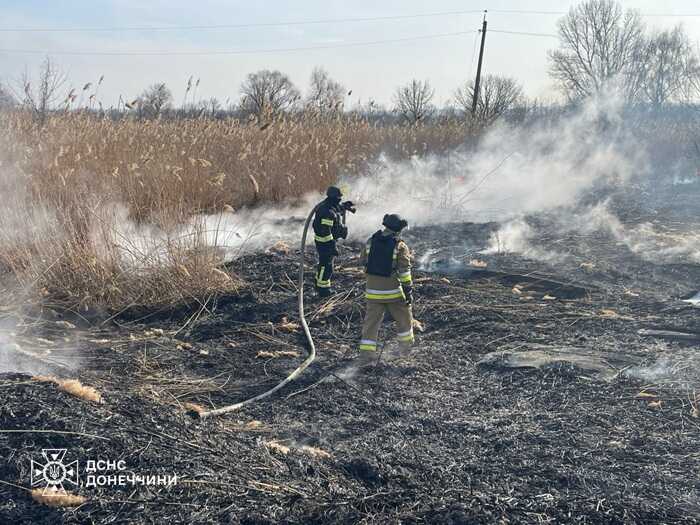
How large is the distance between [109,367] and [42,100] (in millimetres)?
7172

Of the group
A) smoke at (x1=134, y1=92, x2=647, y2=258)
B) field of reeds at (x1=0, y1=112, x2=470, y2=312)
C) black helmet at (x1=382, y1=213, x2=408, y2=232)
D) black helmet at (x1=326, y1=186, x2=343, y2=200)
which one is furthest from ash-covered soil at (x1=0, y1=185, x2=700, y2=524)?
smoke at (x1=134, y1=92, x2=647, y2=258)

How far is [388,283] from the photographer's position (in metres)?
6.59

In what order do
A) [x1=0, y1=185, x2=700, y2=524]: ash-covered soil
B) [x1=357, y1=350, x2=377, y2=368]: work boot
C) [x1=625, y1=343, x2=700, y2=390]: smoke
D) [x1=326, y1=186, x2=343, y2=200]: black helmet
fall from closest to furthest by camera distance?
[x1=0, y1=185, x2=700, y2=524]: ash-covered soil < [x1=625, y1=343, x2=700, y2=390]: smoke < [x1=357, y1=350, x2=377, y2=368]: work boot < [x1=326, y1=186, x2=343, y2=200]: black helmet

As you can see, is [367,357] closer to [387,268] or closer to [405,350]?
[405,350]

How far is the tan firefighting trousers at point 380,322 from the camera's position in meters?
6.56

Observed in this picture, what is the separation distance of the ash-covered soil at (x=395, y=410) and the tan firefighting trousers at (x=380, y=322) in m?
0.22

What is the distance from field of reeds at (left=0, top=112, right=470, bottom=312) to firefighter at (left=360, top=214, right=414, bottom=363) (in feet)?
7.72

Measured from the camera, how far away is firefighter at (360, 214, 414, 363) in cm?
651

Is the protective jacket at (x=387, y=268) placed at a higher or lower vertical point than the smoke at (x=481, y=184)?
lower

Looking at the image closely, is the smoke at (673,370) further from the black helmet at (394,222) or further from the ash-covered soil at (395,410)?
the black helmet at (394,222)

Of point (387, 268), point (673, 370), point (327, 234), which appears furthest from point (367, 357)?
point (673, 370)

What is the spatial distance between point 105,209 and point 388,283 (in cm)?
374

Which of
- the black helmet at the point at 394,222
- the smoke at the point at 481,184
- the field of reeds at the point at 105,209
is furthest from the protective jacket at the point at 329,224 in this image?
the black helmet at the point at 394,222

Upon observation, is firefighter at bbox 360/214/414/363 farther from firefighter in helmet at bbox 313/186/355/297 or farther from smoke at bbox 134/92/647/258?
smoke at bbox 134/92/647/258
